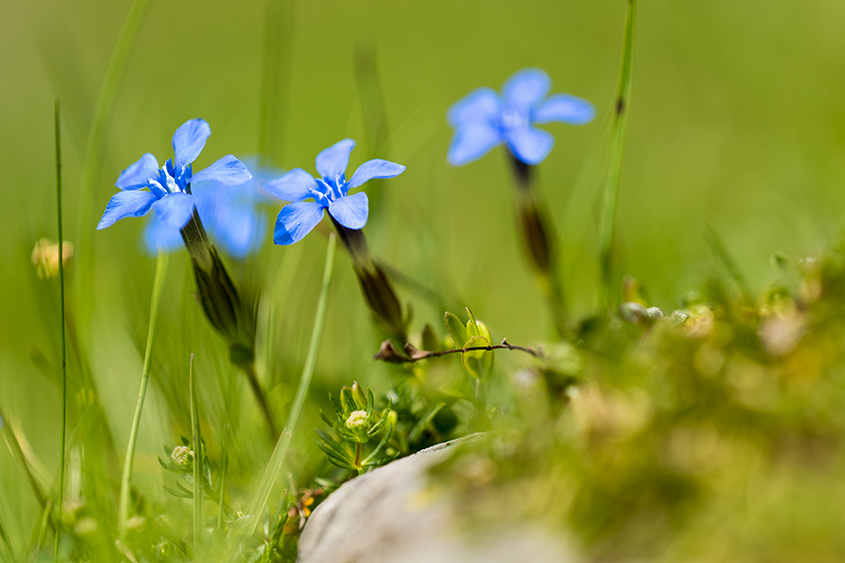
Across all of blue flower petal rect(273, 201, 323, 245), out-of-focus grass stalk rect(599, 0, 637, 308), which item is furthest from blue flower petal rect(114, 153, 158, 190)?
out-of-focus grass stalk rect(599, 0, 637, 308)

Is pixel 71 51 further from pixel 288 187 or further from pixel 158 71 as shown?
pixel 288 187

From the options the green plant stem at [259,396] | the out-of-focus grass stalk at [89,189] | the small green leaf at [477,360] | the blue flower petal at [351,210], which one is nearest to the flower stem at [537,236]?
the small green leaf at [477,360]

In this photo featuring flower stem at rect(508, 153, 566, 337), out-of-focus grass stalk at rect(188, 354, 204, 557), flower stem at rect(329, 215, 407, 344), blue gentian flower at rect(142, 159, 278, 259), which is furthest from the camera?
flower stem at rect(508, 153, 566, 337)

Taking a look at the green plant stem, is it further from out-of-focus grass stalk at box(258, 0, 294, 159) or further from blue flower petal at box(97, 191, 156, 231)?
out-of-focus grass stalk at box(258, 0, 294, 159)

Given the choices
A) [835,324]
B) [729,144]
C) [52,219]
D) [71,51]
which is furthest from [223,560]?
[71,51]

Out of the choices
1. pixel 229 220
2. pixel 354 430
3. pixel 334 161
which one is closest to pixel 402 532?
pixel 354 430

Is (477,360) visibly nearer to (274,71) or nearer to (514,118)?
(514,118)
